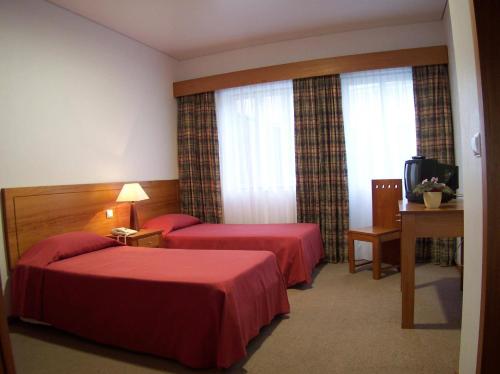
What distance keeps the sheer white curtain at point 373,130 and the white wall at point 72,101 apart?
2.56 m

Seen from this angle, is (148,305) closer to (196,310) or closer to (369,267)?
(196,310)

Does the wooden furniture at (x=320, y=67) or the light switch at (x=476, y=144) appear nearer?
the light switch at (x=476, y=144)

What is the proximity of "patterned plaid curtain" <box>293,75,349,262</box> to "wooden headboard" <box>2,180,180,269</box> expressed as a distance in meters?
2.06

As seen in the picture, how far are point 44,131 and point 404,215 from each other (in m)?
3.09

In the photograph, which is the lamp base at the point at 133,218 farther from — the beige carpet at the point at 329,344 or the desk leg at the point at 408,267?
the desk leg at the point at 408,267

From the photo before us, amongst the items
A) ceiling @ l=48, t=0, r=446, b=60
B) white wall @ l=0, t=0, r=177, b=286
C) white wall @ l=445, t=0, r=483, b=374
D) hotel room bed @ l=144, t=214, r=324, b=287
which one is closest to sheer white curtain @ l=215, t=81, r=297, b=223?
hotel room bed @ l=144, t=214, r=324, b=287

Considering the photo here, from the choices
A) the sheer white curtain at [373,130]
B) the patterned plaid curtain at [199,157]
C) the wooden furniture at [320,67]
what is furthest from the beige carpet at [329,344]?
the wooden furniture at [320,67]

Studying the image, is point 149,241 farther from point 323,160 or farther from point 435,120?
point 435,120

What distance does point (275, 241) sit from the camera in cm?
328

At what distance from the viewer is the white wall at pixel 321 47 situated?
12.4ft

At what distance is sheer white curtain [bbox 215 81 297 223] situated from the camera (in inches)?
169

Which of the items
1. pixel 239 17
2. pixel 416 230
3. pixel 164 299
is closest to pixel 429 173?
pixel 416 230

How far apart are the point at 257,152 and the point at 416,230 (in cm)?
256

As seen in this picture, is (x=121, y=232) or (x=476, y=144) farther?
(x=121, y=232)
